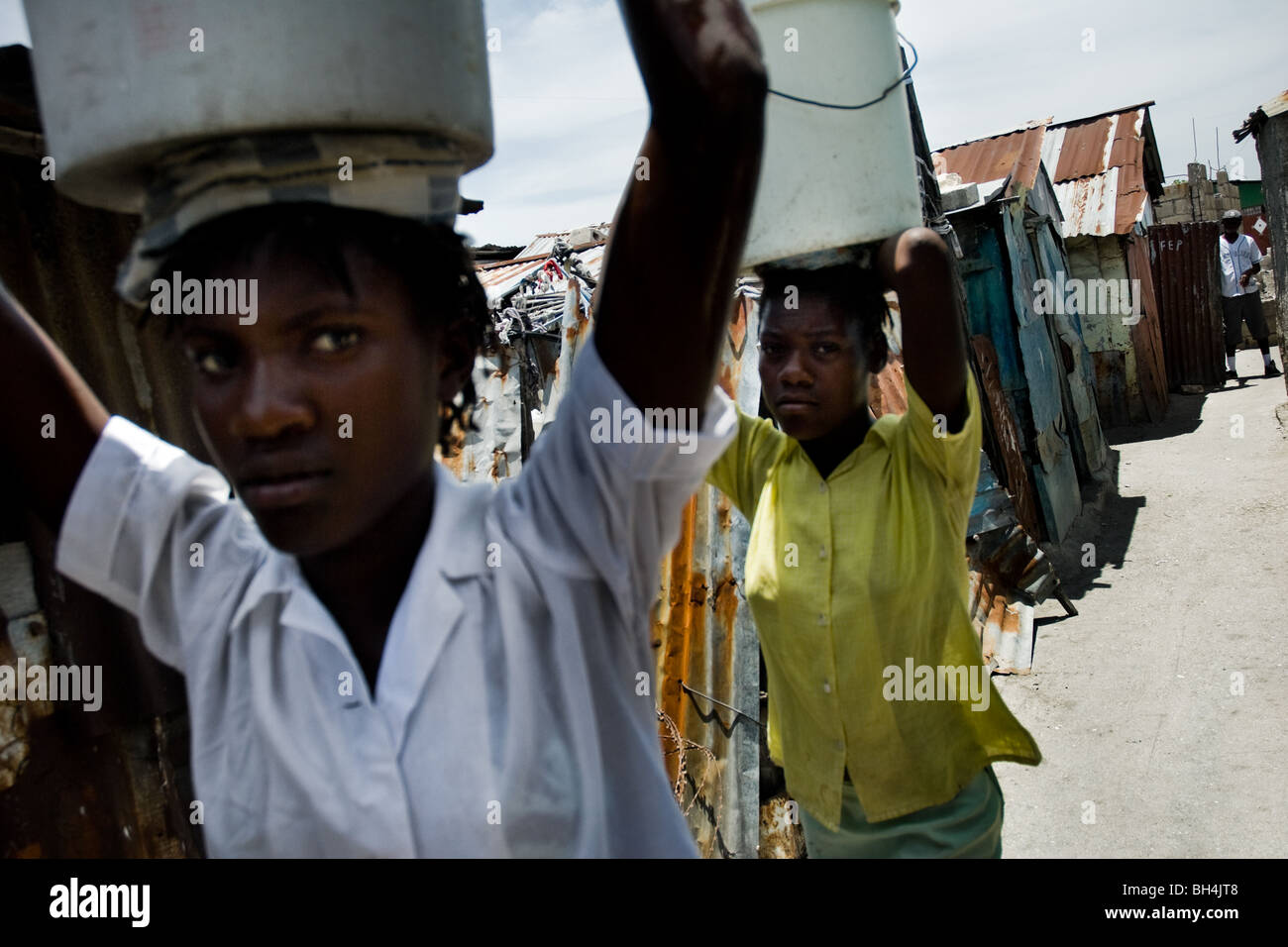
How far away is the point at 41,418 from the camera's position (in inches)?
48.1

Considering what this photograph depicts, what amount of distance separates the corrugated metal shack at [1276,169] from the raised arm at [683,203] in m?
6.69

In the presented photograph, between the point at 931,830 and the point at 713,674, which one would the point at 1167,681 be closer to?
the point at 713,674

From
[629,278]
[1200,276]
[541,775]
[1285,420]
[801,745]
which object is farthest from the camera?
[1200,276]

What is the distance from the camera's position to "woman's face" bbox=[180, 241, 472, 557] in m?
0.99

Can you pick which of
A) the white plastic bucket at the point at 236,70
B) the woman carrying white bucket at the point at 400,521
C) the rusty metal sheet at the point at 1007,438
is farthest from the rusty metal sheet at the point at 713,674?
the rusty metal sheet at the point at 1007,438

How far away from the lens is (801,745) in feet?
7.55

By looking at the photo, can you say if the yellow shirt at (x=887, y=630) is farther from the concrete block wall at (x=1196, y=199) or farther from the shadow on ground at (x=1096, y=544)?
the concrete block wall at (x=1196, y=199)

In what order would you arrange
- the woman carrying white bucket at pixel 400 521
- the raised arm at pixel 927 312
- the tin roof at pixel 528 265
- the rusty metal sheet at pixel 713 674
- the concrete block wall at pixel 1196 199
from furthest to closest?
1. the concrete block wall at pixel 1196 199
2. the tin roof at pixel 528 265
3. the rusty metal sheet at pixel 713 674
4. the raised arm at pixel 927 312
5. the woman carrying white bucket at pixel 400 521

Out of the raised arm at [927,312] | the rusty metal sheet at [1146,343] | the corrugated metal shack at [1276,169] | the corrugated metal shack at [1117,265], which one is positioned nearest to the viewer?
the raised arm at [927,312]

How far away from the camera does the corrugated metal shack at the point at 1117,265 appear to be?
36.8ft

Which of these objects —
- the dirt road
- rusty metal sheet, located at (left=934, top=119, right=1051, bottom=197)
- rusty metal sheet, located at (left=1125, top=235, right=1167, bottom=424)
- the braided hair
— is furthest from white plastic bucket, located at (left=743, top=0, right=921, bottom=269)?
rusty metal sheet, located at (left=1125, top=235, right=1167, bottom=424)
